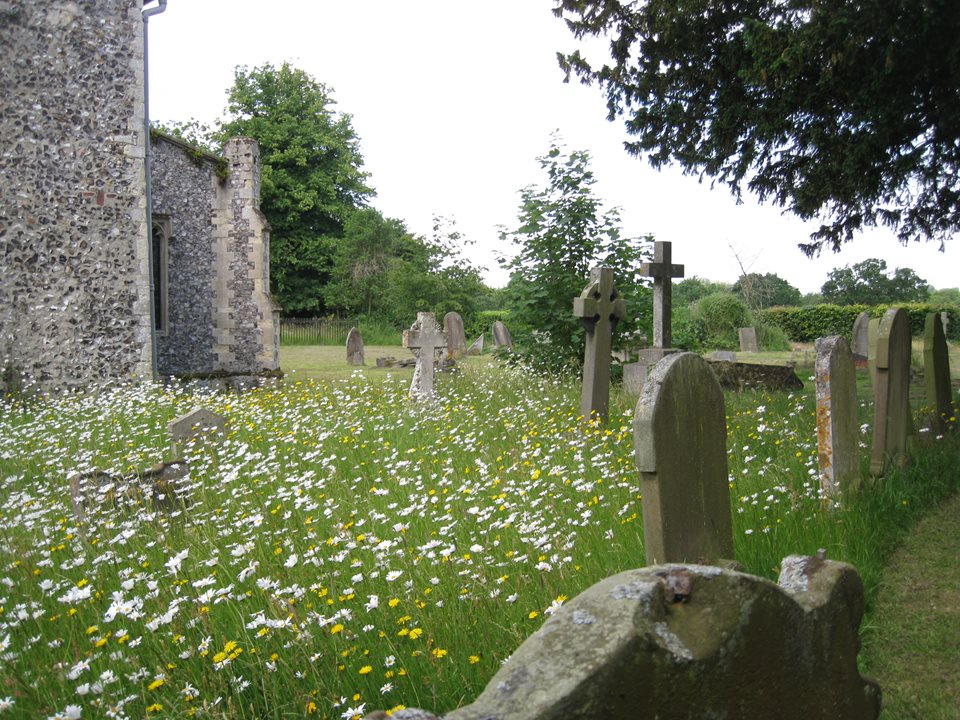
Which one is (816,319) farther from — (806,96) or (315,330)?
(806,96)

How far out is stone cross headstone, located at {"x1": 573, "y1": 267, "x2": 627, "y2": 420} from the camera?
29.8ft

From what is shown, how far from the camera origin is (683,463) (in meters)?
3.88

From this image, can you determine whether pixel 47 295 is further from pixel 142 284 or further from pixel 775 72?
pixel 775 72

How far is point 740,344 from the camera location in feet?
95.1

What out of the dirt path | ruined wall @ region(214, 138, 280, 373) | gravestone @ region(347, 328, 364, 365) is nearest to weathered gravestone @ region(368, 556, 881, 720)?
the dirt path

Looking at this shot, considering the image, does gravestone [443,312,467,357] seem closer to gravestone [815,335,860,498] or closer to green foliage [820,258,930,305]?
gravestone [815,335,860,498]

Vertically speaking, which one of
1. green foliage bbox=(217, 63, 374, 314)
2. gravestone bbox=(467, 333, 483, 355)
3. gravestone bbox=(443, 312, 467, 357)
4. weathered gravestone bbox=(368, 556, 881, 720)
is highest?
green foliage bbox=(217, 63, 374, 314)

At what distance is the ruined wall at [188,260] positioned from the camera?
18.9 metres

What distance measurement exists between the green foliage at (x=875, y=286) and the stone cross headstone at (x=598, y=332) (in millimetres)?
44527

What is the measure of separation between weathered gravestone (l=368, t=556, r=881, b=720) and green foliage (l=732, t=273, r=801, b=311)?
31247mm

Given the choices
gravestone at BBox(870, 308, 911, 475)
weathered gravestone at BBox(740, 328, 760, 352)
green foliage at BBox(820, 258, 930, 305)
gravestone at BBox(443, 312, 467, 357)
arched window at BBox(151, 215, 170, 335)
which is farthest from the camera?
green foliage at BBox(820, 258, 930, 305)

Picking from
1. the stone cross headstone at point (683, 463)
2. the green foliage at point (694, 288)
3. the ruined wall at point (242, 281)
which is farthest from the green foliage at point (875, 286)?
the stone cross headstone at point (683, 463)

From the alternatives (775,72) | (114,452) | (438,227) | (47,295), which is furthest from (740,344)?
(114,452)

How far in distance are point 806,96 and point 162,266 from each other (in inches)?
551
